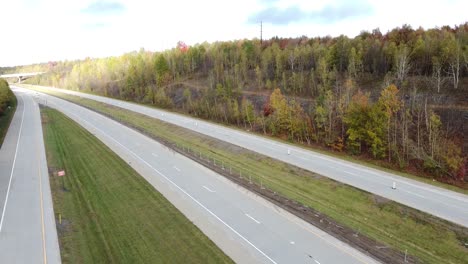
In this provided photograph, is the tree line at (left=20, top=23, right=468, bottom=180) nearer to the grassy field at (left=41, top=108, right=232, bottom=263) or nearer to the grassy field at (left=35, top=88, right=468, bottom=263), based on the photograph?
the grassy field at (left=35, top=88, right=468, bottom=263)

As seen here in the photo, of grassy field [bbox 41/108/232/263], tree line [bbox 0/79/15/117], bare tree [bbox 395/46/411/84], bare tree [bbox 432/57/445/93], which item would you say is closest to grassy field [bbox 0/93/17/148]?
tree line [bbox 0/79/15/117]

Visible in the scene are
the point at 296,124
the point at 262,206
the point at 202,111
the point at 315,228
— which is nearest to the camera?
the point at 315,228

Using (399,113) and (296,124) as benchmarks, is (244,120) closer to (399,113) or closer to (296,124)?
(296,124)

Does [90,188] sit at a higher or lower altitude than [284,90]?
lower

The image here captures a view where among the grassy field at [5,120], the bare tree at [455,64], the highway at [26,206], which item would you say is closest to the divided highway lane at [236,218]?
the highway at [26,206]

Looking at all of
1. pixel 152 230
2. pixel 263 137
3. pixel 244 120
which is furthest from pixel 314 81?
pixel 152 230
